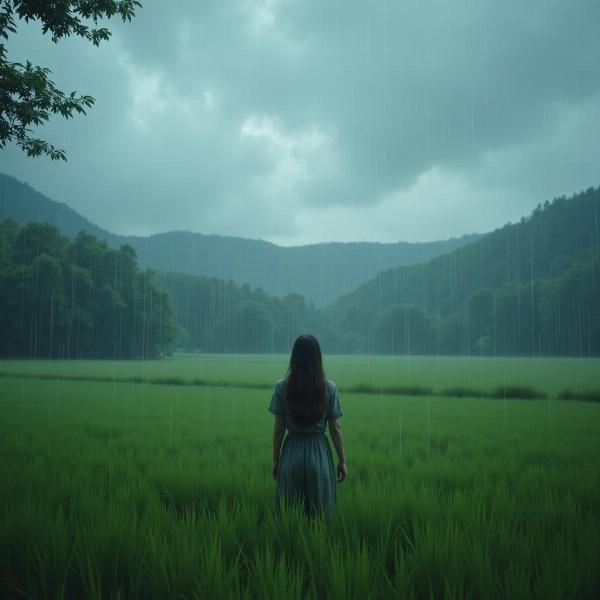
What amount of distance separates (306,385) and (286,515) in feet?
3.69

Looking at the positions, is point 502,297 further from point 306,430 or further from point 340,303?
point 306,430

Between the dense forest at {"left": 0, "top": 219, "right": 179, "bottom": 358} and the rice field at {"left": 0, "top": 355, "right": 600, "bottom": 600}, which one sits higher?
the dense forest at {"left": 0, "top": 219, "right": 179, "bottom": 358}

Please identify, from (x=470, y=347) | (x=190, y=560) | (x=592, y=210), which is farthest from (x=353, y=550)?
(x=592, y=210)

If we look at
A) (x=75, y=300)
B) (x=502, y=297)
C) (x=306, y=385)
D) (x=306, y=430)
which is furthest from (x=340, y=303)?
(x=306, y=385)

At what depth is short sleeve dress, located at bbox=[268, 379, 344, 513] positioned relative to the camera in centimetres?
376

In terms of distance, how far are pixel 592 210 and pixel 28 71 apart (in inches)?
4069

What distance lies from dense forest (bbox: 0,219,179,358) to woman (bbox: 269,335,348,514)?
53.6 metres

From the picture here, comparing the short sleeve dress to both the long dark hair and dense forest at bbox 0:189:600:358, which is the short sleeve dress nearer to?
the long dark hair

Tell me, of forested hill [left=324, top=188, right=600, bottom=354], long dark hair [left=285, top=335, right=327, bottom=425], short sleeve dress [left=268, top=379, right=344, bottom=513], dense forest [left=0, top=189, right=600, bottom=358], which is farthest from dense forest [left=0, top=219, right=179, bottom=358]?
forested hill [left=324, top=188, right=600, bottom=354]

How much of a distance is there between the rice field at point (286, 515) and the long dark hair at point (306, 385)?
0.89m

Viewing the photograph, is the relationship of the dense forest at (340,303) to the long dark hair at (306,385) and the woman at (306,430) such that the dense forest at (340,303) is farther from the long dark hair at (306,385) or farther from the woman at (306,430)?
the long dark hair at (306,385)

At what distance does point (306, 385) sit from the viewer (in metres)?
3.62

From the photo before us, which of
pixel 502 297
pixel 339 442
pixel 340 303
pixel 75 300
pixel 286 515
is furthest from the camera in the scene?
pixel 340 303

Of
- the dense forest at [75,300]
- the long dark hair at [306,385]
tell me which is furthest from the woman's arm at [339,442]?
the dense forest at [75,300]
